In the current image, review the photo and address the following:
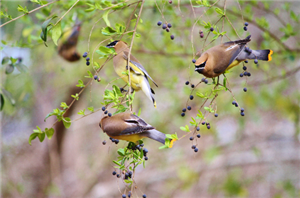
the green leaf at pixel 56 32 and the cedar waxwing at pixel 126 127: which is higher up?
the green leaf at pixel 56 32

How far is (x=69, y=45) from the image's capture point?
302 cm

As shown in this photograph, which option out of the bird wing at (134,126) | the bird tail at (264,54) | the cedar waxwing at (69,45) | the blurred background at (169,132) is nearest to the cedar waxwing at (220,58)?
the bird tail at (264,54)

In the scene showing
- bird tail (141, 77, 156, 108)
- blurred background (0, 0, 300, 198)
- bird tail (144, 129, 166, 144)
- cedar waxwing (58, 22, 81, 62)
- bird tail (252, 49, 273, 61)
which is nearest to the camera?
bird tail (144, 129, 166, 144)

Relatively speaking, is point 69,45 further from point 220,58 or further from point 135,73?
point 220,58

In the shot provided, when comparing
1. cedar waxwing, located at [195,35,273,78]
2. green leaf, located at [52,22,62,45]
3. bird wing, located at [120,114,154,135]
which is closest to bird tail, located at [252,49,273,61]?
cedar waxwing, located at [195,35,273,78]

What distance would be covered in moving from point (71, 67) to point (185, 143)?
8.07 ft

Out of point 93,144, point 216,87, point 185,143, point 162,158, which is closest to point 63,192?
point 93,144

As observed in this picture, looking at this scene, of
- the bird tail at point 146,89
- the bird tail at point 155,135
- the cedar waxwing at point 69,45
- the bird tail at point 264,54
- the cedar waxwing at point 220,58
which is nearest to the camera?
the cedar waxwing at point 220,58

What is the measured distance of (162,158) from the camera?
543 centimetres

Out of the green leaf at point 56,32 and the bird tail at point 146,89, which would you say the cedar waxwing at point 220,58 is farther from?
the green leaf at point 56,32

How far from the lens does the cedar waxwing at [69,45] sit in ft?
9.81

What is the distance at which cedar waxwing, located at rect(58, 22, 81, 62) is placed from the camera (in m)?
2.99

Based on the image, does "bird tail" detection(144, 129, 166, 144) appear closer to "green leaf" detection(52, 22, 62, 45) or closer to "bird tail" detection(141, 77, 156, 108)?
"bird tail" detection(141, 77, 156, 108)

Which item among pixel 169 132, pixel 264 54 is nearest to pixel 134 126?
pixel 264 54
